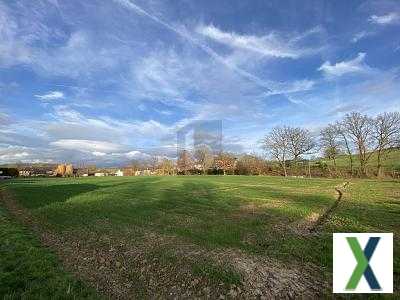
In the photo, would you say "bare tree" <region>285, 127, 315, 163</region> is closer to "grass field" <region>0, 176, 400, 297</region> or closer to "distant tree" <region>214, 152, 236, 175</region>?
"distant tree" <region>214, 152, 236, 175</region>

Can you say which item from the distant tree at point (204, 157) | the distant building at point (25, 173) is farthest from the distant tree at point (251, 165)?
the distant building at point (25, 173)

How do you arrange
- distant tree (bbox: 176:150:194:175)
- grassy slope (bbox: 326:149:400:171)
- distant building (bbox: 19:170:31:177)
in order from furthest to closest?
distant building (bbox: 19:170:31:177) < distant tree (bbox: 176:150:194:175) < grassy slope (bbox: 326:149:400:171)

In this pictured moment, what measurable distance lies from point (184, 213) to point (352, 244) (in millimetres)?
14552

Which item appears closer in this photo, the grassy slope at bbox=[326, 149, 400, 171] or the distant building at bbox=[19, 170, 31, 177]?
the grassy slope at bbox=[326, 149, 400, 171]

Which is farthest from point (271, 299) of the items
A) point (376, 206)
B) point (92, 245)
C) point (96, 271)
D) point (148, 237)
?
point (376, 206)

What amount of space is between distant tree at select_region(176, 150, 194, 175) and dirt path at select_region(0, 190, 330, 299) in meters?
99.0

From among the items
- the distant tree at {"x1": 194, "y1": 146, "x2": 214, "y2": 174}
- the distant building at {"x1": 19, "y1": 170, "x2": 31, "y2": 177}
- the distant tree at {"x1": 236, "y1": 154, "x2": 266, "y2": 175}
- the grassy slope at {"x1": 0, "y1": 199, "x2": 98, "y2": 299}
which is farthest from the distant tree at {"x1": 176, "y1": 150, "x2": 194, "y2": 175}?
the grassy slope at {"x1": 0, "y1": 199, "x2": 98, "y2": 299}

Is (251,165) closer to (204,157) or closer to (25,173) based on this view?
(204,157)

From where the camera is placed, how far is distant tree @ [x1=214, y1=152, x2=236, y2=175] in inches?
3801

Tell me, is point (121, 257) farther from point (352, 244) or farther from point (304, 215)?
point (304, 215)

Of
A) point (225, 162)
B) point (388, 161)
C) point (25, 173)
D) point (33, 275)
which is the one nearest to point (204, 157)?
point (225, 162)

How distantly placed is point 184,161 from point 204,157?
10122mm

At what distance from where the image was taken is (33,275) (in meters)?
8.91

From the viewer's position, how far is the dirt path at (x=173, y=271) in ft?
25.9
